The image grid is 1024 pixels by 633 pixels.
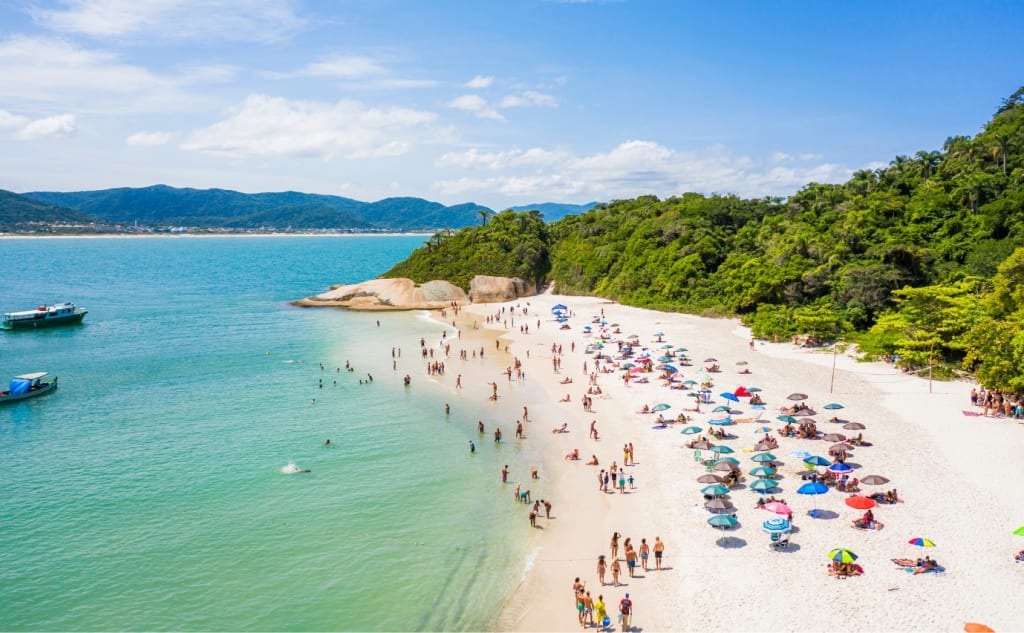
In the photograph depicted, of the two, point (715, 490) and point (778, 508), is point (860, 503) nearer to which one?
point (778, 508)

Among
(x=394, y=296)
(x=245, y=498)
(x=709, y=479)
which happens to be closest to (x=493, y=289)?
(x=394, y=296)

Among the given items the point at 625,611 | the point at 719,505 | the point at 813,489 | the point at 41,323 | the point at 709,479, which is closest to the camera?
the point at 625,611

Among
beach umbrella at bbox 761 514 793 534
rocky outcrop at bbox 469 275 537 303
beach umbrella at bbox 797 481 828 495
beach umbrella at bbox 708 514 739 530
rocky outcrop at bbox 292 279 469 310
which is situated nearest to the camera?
beach umbrella at bbox 761 514 793 534

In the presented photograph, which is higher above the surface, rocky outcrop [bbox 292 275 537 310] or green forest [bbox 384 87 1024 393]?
green forest [bbox 384 87 1024 393]

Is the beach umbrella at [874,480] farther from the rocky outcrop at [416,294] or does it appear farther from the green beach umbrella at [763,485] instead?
the rocky outcrop at [416,294]

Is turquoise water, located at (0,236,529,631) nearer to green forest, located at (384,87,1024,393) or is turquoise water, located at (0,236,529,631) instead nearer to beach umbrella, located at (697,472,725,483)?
beach umbrella, located at (697,472,725,483)

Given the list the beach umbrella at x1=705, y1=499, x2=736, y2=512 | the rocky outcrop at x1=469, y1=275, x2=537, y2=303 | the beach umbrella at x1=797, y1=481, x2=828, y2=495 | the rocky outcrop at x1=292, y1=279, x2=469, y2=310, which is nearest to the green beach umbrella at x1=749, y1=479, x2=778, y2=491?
the beach umbrella at x1=797, y1=481, x2=828, y2=495

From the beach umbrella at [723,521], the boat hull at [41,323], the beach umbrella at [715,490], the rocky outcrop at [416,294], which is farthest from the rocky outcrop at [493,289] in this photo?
the beach umbrella at [723,521]
